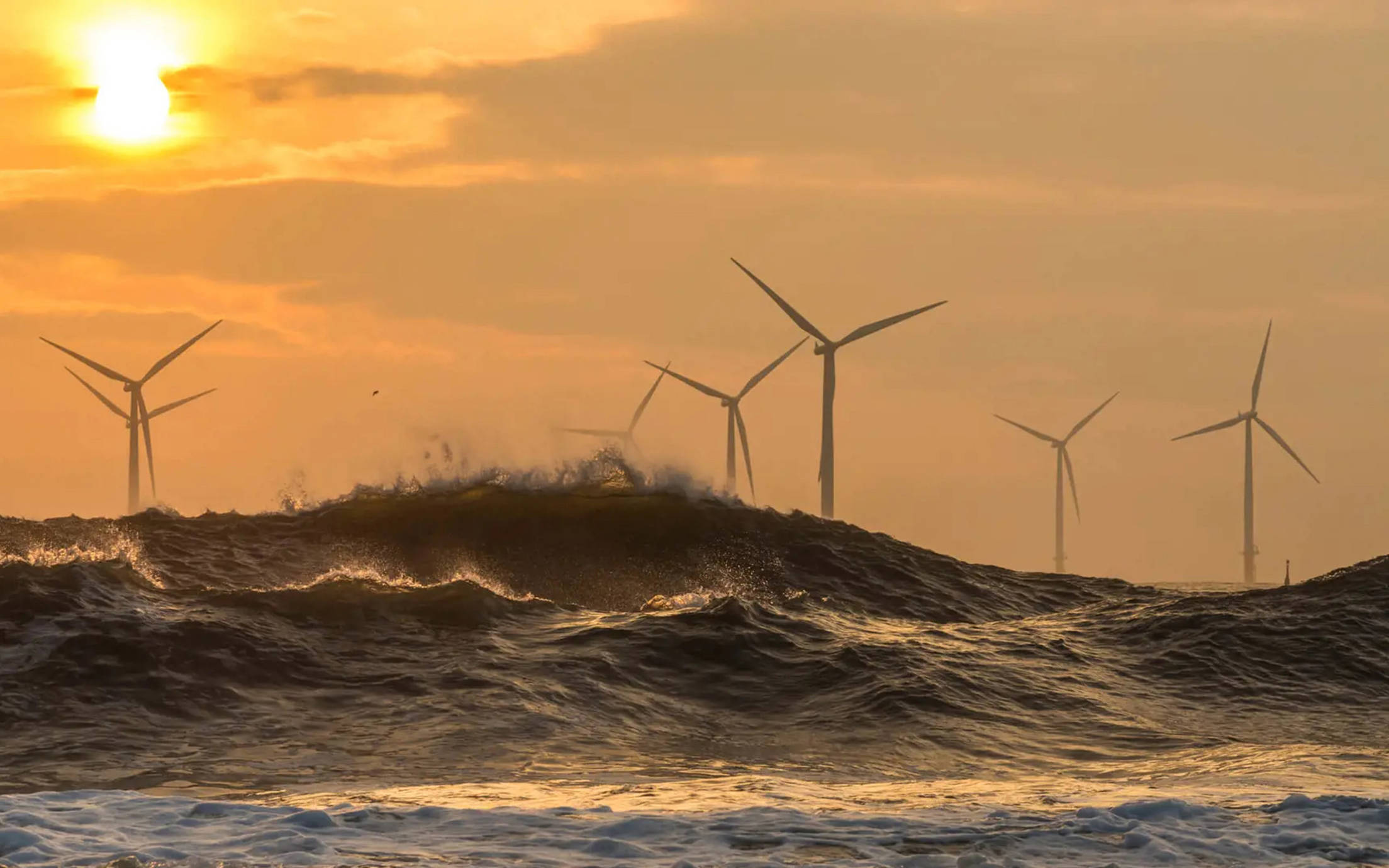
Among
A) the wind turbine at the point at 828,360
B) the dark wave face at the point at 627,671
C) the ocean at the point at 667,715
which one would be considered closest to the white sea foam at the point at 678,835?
the ocean at the point at 667,715

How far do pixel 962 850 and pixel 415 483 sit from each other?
39.2m

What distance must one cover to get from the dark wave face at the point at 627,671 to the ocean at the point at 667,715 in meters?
0.10

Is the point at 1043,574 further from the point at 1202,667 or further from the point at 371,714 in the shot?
the point at 371,714

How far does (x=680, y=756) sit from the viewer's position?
69.7ft

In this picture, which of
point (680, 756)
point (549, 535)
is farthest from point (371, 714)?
point (549, 535)

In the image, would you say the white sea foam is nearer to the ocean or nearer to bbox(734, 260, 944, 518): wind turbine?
the ocean

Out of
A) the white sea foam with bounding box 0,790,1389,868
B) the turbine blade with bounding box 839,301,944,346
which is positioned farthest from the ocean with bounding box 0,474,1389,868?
the turbine blade with bounding box 839,301,944,346

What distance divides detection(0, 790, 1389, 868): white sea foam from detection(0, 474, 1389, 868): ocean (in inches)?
2.1

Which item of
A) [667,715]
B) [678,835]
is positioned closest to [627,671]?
[667,715]

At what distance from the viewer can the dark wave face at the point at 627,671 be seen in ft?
68.6

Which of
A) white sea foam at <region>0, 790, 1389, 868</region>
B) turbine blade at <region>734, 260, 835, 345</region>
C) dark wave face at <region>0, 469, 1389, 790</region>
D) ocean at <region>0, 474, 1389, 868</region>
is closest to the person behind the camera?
white sea foam at <region>0, 790, 1389, 868</region>

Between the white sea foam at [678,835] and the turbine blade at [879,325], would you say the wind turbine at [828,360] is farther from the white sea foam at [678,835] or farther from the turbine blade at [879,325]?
the white sea foam at [678,835]

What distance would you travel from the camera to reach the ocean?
15.4 meters

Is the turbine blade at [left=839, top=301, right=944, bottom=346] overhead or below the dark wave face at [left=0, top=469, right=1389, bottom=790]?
overhead
